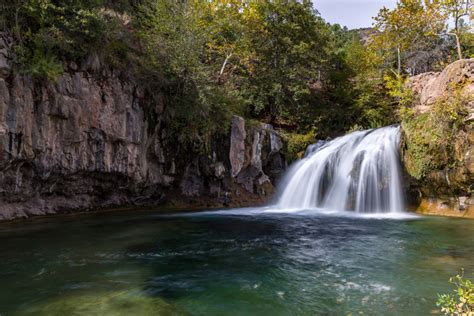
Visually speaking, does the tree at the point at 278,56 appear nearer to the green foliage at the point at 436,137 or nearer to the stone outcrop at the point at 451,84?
the stone outcrop at the point at 451,84

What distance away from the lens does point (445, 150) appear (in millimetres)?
13898

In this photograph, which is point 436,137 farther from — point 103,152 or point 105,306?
point 105,306

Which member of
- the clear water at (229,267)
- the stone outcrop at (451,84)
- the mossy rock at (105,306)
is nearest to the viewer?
the mossy rock at (105,306)

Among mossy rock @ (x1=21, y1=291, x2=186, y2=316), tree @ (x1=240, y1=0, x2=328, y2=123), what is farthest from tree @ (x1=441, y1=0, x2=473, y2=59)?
mossy rock @ (x1=21, y1=291, x2=186, y2=316)

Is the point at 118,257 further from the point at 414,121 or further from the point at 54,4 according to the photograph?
the point at 414,121

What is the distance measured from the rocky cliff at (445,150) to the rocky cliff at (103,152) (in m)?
6.97

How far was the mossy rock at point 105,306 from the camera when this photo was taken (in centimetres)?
480

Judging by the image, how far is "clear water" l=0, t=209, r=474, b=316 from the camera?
5.10m

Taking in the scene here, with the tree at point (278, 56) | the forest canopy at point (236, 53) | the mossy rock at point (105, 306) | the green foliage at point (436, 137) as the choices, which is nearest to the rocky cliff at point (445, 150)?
the green foliage at point (436, 137)

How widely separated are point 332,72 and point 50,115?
823 inches

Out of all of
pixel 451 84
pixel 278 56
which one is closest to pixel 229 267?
pixel 451 84

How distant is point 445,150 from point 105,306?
13.5 meters

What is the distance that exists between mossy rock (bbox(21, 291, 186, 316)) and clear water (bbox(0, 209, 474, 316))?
14mm

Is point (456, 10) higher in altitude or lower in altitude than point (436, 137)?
higher
